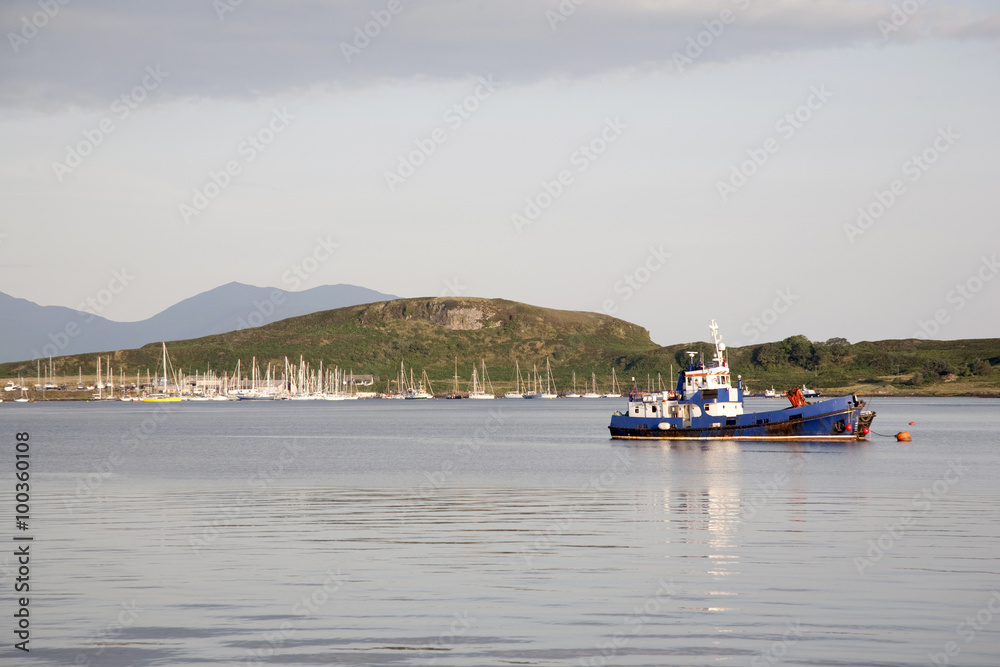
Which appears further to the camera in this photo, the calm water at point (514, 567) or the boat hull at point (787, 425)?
the boat hull at point (787, 425)

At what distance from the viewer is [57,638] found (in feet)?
61.0

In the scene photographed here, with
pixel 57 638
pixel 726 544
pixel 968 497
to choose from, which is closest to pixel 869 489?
pixel 968 497

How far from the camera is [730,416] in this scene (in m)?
79.2

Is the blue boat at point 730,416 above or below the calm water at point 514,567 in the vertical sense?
above

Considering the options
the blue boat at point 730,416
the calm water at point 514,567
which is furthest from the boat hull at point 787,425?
the calm water at point 514,567

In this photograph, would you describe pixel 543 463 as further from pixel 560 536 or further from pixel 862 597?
Result: pixel 862 597

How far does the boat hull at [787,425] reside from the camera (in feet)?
258

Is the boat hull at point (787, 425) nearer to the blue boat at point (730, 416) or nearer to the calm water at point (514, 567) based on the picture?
the blue boat at point (730, 416)

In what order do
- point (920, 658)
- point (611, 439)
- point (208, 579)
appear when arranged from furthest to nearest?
1. point (611, 439)
2. point (208, 579)
3. point (920, 658)

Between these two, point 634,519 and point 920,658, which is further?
point 634,519

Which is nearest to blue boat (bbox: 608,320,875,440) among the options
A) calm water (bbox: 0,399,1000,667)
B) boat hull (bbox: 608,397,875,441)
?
boat hull (bbox: 608,397,875,441)

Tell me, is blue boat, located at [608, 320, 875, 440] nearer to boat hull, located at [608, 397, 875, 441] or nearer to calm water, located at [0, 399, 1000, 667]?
boat hull, located at [608, 397, 875, 441]

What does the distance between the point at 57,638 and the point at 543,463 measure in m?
46.3

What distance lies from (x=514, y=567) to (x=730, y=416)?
185ft
